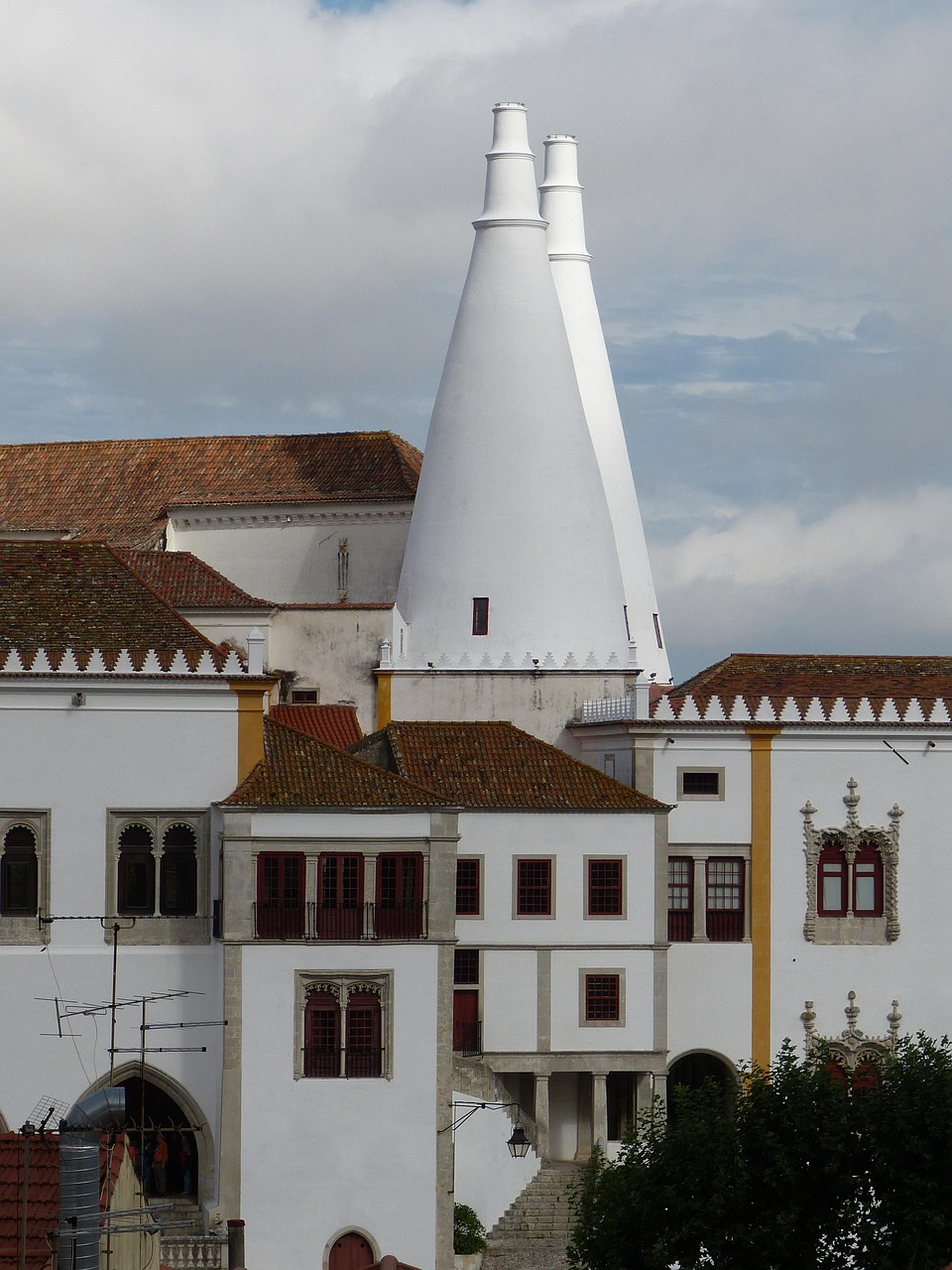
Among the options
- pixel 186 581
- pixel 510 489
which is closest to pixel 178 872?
pixel 186 581

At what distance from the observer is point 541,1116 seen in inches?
2173

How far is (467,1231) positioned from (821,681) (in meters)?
17.4

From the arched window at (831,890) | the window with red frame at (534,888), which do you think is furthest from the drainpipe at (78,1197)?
the arched window at (831,890)

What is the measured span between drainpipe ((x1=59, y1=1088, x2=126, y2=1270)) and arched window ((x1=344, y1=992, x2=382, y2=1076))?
16025 mm

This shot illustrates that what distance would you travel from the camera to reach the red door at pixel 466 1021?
55.7 metres

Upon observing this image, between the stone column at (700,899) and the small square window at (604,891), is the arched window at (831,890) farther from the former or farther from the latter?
the small square window at (604,891)

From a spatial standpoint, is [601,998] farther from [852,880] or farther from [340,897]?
[340,897]

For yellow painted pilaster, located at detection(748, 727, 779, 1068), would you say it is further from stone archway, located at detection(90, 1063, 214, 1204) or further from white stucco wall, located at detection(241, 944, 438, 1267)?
stone archway, located at detection(90, 1063, 214, 1204)

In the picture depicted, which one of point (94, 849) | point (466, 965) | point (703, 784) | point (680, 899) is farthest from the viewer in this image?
point (703, 784)

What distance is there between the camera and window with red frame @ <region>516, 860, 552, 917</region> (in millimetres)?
56094

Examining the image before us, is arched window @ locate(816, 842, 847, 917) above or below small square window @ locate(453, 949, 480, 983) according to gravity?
above

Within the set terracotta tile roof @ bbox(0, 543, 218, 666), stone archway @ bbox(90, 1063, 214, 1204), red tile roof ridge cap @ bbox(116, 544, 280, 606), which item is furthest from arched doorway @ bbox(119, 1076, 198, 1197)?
red tile roof ridge cap @ bbox(116, 544, 280, 606)

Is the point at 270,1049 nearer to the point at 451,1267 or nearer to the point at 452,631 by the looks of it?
the point at 451,1267

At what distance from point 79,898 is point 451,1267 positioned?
9.36 metres
